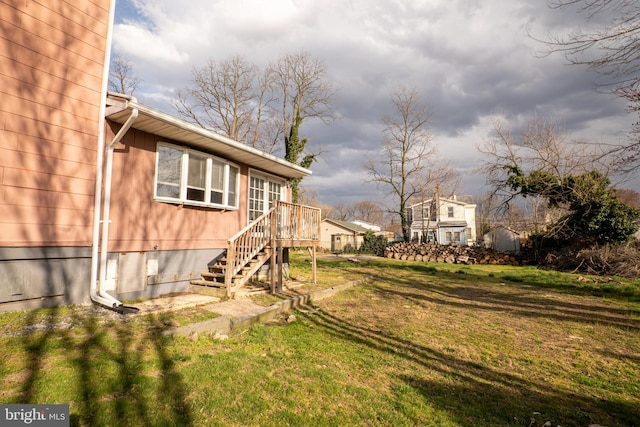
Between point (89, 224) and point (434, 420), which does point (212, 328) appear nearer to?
point (89, 224)

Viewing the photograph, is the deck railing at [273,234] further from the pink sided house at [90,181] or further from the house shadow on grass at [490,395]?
the house shadow on grass at [490,395]

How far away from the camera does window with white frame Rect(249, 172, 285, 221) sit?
10.5 meters

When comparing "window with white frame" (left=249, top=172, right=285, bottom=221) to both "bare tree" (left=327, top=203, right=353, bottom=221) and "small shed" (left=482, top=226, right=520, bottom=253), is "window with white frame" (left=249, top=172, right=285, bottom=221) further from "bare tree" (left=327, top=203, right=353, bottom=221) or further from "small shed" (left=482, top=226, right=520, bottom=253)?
"bare tree" (left=327, top=203, right=353, bottom=221)

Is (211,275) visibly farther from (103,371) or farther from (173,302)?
Answer: (103,371)

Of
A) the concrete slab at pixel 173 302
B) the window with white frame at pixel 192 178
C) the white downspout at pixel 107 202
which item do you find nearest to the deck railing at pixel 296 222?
the window with white frame at pixel 192 178

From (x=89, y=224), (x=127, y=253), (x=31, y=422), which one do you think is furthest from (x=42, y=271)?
(x=31, y=422)

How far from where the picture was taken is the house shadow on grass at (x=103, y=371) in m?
2.75

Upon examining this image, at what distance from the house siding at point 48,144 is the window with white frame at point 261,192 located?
16.4 ft

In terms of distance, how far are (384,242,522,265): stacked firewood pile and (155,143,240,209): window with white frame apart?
63.4 feet

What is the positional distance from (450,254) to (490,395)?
874 inches

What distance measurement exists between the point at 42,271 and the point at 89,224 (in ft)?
3.39

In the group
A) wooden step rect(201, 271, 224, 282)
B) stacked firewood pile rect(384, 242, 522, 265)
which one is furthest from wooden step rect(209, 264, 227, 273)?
stacked firewood pile rect(384, 242, 522, 265)

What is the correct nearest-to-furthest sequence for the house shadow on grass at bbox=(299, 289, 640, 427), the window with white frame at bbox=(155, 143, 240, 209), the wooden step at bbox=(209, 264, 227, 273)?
the house shadow on grass at bbox=(299, 289, 640, 427) < the window with white frame at bbox=(155, 143, 240, 209) < the wooden step at bbox=(209, 264, 227, 273)

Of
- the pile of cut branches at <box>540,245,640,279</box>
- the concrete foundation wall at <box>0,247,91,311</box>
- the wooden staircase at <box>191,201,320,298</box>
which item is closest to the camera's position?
the concrete foundation wall at <box>0,247,91,311</box>
